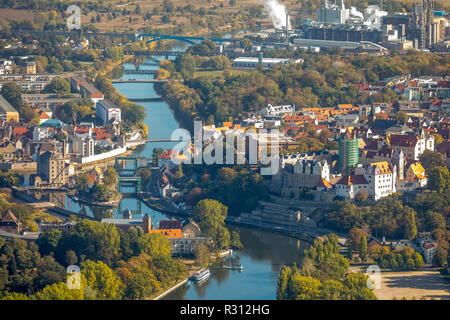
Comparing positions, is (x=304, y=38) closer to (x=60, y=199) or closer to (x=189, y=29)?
(x=189, y=29)

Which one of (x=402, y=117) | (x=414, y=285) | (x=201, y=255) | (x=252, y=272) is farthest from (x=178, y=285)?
(x=402, y=117)

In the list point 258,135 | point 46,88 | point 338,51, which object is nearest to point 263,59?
point 338,51

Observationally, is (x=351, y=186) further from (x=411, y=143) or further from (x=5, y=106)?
(x=5, y=106)

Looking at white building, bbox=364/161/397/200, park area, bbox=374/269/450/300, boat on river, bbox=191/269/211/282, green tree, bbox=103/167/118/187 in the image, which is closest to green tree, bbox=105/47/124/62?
green tree, bbox=103/167/118/187

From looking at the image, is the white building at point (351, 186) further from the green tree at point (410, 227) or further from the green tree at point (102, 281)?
the green tree at point (102, 281)

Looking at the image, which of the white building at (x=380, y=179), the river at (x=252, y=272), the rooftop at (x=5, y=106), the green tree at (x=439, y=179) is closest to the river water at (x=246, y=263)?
the river at (x=252, y=272)

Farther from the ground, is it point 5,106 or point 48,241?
point 48,241

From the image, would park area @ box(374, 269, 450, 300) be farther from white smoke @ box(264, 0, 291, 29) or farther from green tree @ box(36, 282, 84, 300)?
white smoke @ box(264, 0, 291, 29)
